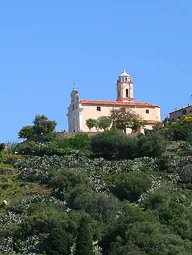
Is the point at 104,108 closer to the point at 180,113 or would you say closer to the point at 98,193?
the point at 180,113

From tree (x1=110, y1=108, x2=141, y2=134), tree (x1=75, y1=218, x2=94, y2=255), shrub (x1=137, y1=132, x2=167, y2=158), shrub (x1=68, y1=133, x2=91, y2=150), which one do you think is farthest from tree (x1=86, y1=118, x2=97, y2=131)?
tree (x1=75, y1=218, x2=94, y2=255)

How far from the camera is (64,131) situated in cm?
8431

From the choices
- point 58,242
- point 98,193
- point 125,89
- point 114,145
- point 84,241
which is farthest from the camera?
point 125,89

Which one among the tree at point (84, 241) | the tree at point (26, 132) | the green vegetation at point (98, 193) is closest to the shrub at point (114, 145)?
the green vegetation at point (98, 193)

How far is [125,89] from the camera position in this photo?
3787 inches

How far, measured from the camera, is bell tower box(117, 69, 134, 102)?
3767 inches

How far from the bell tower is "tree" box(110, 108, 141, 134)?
10.2 metres

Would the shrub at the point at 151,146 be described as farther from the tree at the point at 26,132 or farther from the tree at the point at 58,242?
the tree at the point at 58,242

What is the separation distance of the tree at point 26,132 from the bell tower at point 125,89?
13246 mm

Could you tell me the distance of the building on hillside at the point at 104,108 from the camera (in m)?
88.8

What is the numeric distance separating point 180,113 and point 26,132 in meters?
18.9

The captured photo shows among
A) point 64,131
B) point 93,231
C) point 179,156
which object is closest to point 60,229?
point 93,231

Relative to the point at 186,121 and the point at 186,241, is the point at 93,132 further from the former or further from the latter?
the point at 186,241

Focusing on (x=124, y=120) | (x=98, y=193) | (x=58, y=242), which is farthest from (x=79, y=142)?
(x=58, y=242)
